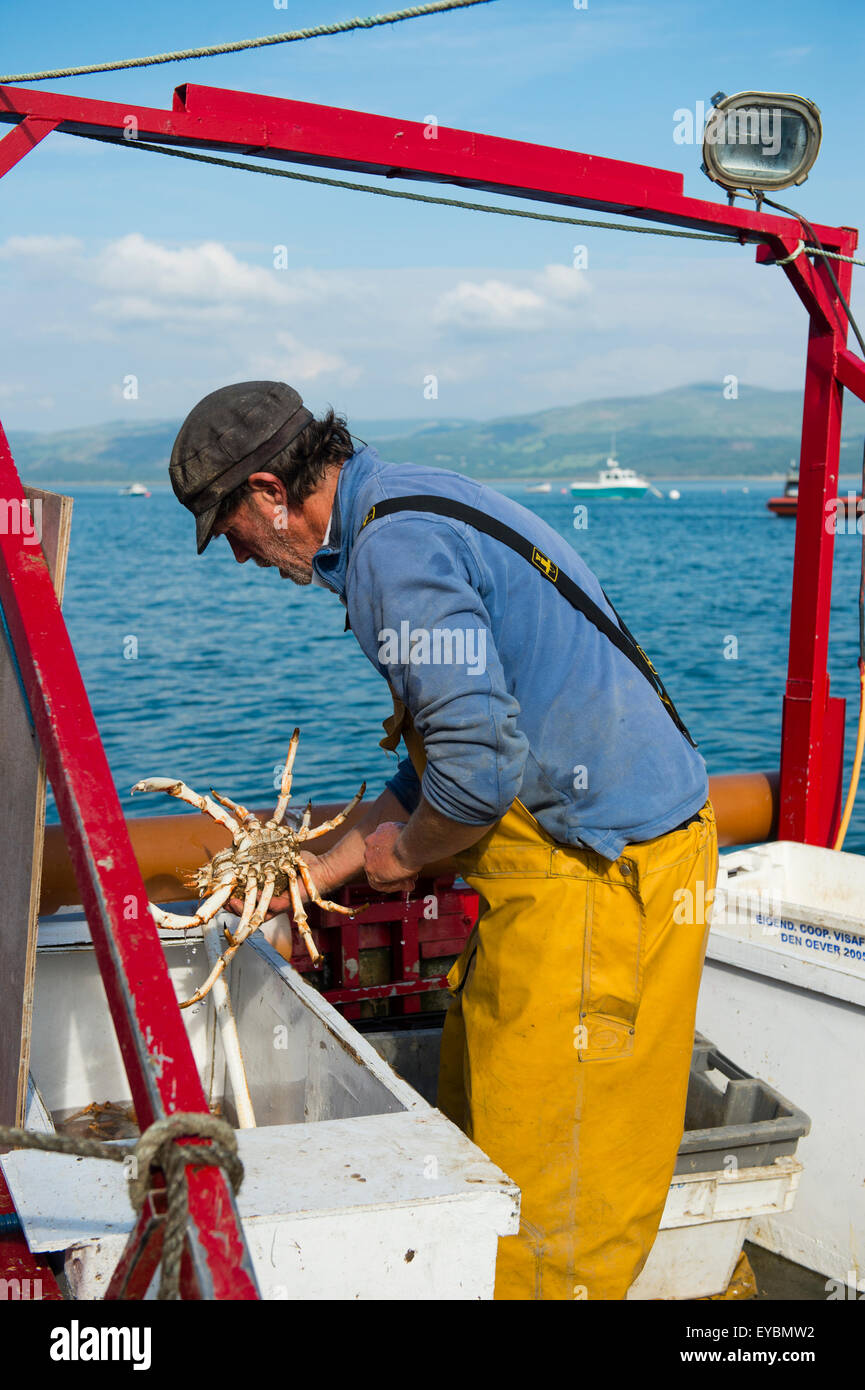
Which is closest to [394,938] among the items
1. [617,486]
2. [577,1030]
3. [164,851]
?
[164,851]

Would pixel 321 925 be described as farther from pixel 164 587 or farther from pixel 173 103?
pixel 164 587

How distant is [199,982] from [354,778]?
10.1 meters

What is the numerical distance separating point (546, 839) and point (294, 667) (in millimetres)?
19584

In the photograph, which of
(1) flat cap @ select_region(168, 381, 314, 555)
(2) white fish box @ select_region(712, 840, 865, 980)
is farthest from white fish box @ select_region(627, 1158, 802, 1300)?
(1) flat cap @ select_region(168, 381, 314, 555)

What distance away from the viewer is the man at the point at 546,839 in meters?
2.51

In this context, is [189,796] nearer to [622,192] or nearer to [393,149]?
[393,149]

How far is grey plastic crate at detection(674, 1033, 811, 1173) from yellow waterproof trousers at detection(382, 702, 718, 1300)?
475 millimetres

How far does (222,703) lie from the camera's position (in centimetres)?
1803

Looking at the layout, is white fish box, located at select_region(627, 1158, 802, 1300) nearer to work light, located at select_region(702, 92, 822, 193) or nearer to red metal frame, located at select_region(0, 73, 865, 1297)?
red metal frame, located at select_region(0, 73, 865, 1297)

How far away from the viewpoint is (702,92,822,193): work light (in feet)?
14.7

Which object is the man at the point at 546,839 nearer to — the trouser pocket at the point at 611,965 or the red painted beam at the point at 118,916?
the trouser pocket at the point at 611,965

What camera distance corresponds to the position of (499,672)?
237cm
